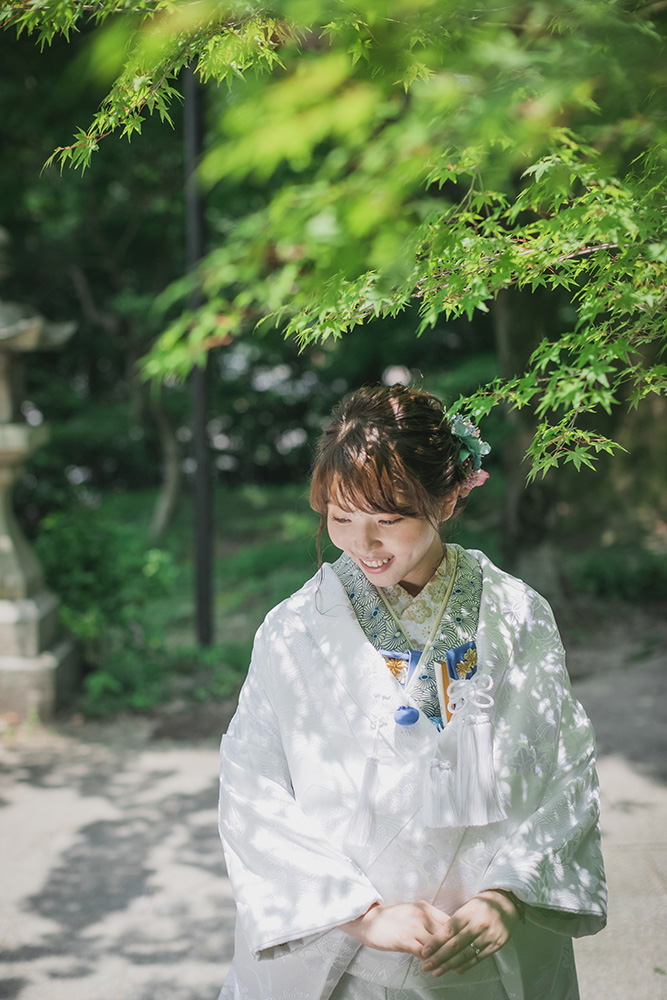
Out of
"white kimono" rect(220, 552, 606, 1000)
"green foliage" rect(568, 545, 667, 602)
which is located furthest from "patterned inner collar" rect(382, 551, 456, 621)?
"green foliage" rect(568, 545, 667, 602)

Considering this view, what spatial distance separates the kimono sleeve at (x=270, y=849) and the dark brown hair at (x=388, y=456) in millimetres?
404

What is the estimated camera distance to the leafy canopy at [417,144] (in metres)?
0.95

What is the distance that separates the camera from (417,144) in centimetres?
95

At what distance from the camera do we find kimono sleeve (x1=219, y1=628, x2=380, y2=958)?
154 cm

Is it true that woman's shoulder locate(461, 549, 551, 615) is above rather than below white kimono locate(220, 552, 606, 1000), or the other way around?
above

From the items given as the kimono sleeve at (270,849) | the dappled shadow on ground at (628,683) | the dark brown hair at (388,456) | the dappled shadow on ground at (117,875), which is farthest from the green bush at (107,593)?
the dark brown hair at (388,456)

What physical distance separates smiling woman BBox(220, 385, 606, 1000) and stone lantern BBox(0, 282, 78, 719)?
3.31 m

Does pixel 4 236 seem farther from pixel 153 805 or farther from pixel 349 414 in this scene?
pixel 349 414

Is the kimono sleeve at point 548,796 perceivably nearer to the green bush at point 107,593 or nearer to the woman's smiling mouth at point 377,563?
the woman's smiling mouth at point 377,563

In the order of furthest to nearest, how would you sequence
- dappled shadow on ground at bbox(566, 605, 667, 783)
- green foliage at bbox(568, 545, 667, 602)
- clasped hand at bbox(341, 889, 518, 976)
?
green foliage at bbox(568, 545, 667, 602) → dappled shadow on ground at bbox(566, 605, 667, 783) → clasped hand at bbox(341, 889, 518, 976)

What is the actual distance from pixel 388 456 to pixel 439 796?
67cm

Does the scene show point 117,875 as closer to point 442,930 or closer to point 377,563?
point 442,930

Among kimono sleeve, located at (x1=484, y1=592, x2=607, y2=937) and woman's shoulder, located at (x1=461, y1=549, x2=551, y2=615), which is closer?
kimono sleeve, located at (x1=484, y1=592, x2=607, y2=937)

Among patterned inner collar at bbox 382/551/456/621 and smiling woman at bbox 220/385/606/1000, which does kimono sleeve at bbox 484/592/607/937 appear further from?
patterned inner collar at bbox 382/551/456/621
